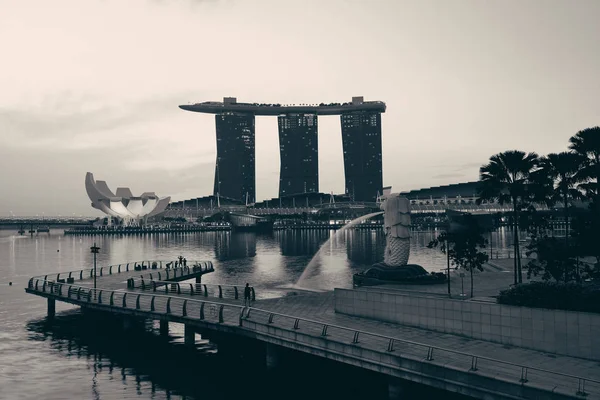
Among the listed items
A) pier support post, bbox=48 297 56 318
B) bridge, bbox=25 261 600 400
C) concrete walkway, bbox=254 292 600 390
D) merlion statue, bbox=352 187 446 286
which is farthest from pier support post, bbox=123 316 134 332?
merlion statue, bbox=352 187 446 286

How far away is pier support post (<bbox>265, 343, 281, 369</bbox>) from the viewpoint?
28.0m

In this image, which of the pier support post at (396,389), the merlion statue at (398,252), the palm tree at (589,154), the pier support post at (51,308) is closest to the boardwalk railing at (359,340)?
the pier support post at (396,389)

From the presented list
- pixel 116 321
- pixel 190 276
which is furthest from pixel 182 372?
pixel 190 276

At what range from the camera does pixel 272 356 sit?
91.9ft

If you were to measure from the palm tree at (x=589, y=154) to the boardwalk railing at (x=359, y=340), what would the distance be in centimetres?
1889

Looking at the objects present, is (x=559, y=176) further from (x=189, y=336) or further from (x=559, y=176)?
(x=189, y=336)

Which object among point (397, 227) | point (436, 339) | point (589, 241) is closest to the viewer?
point (436, 339)

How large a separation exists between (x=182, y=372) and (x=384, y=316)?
35.5 feet

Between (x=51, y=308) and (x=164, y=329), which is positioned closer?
(x=164, y=329)

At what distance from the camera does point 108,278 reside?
52.6 metres

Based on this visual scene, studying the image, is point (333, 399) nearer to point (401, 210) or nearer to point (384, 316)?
point (384, 316)

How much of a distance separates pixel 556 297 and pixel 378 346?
22.6 feet

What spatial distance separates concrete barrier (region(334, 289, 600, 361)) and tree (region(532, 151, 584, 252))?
1461cm

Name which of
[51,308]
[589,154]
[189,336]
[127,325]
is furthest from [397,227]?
[51,308]
